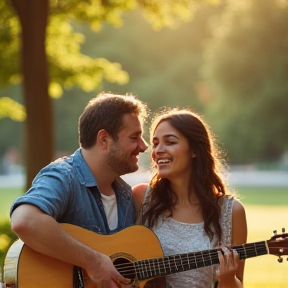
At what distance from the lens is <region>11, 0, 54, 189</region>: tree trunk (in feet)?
35.5

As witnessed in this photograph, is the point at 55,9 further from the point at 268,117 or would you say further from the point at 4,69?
the point at 268,117

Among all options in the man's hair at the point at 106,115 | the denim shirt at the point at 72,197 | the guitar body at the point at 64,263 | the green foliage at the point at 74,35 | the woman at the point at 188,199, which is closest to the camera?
the guitar body at the point at 64,263

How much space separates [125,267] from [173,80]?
46.9m

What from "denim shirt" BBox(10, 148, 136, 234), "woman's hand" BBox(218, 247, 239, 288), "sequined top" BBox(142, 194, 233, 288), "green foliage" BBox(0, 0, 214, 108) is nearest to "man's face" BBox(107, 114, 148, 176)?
"denim shirt" BBox(10, 148, 136, 234)

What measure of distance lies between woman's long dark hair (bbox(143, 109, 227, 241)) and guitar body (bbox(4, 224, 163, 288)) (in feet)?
1.31

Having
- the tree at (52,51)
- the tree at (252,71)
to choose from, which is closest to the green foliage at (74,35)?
the tree at (52,51)

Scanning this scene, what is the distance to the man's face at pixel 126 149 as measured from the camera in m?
4.70

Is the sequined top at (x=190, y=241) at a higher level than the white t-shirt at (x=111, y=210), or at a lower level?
lower

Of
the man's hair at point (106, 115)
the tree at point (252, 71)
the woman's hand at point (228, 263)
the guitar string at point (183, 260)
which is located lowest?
the woman's hand at point (228, 263)

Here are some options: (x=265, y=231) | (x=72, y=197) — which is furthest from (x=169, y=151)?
(x=265, y=231)

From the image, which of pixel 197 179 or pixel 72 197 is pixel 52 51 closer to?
pixel 197 179

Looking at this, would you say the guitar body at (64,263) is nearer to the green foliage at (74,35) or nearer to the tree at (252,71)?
the green foliage at (74,35)

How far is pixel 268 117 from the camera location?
4006 centimetres

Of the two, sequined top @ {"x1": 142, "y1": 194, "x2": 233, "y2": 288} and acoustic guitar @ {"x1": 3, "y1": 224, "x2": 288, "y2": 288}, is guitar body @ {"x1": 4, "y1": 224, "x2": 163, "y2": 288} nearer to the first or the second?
acoustic guitar @ {"x1": 3, "y1": 224, "x2": 288, "y2": 288}
